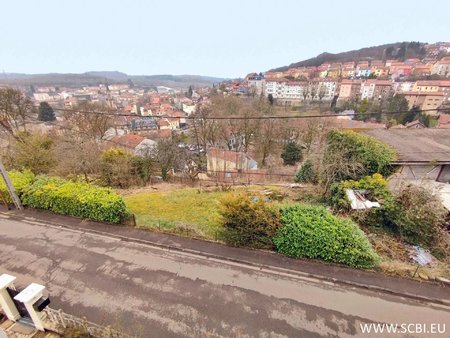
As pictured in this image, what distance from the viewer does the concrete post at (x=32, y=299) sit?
184 inches

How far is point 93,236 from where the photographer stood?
27.7 feet

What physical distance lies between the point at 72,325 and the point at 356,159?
42.8 ft

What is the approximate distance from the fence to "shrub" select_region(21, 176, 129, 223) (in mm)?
4135

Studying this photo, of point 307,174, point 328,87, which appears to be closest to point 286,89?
point 328,87

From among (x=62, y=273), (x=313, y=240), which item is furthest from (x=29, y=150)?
(x=313, y=240)

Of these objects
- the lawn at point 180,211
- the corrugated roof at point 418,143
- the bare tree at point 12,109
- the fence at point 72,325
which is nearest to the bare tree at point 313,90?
the corrugated roof at point 418,143

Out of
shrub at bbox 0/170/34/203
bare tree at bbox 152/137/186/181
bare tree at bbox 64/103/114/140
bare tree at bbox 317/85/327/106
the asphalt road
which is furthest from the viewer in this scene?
bare tree at bbox 317/85/327/106

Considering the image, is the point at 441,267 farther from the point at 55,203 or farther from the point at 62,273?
the point at 55,203

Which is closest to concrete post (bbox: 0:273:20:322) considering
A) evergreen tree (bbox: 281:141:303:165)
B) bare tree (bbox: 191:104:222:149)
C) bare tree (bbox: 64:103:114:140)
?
bare tree (bbox: 191:104:222:149)

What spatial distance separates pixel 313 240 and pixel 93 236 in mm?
7863

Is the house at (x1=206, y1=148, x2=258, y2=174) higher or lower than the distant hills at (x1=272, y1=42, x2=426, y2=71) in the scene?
lower

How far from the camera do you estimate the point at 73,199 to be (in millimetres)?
9258

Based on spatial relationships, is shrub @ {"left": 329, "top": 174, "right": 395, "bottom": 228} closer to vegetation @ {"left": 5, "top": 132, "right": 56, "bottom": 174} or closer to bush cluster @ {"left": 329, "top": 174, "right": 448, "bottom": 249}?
bush cluster @ {"left": 329, "top": 174, "right": 448, "bottom": 249}

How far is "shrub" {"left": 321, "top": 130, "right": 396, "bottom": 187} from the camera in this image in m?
11.2
